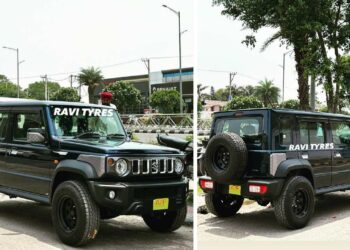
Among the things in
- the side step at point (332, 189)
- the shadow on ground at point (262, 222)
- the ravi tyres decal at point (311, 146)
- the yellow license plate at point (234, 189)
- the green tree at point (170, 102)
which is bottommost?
the shadow on ground at point (262, 222)

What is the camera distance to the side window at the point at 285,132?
502 centimetres

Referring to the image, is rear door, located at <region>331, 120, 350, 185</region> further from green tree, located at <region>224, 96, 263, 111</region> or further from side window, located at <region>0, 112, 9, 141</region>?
side window, located at <region>0, 112, 9, 141</region>

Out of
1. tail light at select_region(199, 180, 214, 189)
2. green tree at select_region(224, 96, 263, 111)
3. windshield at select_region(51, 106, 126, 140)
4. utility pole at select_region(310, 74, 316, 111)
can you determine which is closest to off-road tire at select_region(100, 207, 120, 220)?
windshield at select_region(51, 106, 126, 140)

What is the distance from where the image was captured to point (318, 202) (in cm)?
Result: 661

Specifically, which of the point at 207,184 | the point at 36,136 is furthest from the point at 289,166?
the point at 36,136

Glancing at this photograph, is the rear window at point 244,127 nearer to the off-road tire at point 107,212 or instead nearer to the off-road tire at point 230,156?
the off-road tire at point 230,156

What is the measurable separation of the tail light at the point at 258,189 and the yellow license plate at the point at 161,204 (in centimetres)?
125

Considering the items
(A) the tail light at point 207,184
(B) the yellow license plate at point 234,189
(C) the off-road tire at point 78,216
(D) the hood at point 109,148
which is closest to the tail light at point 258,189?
(B) the yellow license plate at point 234,189

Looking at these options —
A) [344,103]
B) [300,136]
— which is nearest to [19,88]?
[300,136]

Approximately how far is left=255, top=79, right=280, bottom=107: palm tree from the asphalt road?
2786 mm

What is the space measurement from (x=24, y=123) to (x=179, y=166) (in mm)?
1892

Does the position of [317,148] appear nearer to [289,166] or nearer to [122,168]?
[289,166]

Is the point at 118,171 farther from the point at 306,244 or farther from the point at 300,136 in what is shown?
the point at 300,136

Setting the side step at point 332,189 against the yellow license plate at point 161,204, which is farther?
the side step at point 332,189
